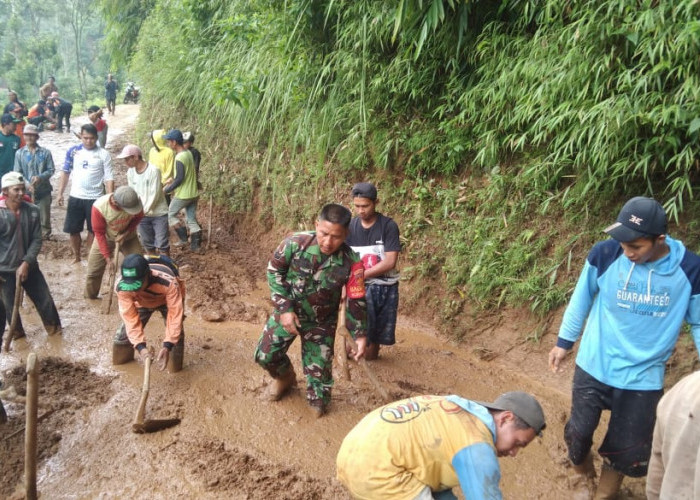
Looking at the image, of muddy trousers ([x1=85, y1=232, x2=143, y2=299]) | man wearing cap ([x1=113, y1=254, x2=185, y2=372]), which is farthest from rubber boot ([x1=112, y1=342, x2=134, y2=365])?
muddy trousers ([x1=85, y1=232, x2=143, y2=299])

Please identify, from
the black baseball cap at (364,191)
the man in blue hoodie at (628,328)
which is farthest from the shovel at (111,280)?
the man in blue hoodie at (628,328)

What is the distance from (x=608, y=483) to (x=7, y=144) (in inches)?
357

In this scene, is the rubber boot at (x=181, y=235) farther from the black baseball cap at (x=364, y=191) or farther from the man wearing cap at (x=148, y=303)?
the black baseball cap at (x=364, y=191)

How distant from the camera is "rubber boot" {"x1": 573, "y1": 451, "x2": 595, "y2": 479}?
3283mm

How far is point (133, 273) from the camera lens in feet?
13.3

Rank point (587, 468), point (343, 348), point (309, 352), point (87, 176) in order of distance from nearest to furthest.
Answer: point (587, 468)
point (309, 352)
point (343, 348)
point (87, 176)

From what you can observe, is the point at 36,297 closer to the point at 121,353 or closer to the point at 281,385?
the point at 121,353

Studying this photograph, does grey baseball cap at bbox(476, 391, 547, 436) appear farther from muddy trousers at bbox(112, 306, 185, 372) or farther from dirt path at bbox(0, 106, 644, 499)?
muddy trousers at bbox(112, 306, 185, 372)

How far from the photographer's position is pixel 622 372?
2.80 meters

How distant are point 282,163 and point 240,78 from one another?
144cm

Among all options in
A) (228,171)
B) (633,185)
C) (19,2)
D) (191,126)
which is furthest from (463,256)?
(19,2)

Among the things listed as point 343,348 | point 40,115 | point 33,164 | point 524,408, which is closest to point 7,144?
point 33,164

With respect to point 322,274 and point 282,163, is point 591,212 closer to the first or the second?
point 322,274

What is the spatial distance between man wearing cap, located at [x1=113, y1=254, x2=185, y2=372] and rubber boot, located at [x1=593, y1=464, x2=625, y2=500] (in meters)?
3.13
